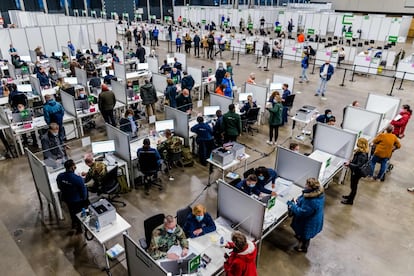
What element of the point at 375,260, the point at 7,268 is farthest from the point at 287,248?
the point at 7,268

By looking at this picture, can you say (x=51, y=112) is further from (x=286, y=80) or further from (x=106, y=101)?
(x=286, y=80)

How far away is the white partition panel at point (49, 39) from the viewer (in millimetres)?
17172

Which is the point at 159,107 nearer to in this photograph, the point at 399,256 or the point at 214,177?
the point at 214,177

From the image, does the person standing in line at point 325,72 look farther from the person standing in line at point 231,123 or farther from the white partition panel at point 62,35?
the white partition panel at point 62,35

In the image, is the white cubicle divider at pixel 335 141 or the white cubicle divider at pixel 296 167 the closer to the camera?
the white cubicle divider at pixel 296 167

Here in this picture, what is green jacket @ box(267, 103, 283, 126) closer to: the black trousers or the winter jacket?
the winter jacket

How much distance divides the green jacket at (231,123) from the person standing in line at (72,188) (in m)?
3.71

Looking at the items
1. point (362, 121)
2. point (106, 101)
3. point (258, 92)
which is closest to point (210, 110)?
point (258, 92)

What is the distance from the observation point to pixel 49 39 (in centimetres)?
1744

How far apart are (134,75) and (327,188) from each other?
899cm

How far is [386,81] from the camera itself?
15.4 metres

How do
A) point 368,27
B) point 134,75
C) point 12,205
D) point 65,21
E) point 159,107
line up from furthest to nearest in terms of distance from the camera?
point 368,27 < point 65,21 < point 134,75 < point 159,107 < point 12,205

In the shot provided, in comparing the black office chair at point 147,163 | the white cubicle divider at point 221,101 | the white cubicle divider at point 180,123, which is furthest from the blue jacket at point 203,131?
the white cubicle divider at point 221,101

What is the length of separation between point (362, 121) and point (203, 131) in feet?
13.3
